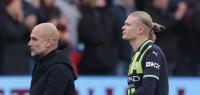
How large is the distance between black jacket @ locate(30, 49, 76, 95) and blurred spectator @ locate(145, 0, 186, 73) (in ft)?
18.8

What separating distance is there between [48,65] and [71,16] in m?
6.10

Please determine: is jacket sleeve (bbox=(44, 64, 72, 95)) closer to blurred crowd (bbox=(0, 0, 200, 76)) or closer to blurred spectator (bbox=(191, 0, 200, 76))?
blurred crowd (bbox=(0, 0, 200, 76))

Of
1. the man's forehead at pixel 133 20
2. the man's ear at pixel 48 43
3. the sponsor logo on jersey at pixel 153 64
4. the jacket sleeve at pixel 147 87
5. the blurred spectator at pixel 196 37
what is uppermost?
the man's forehead at pixel 133 20

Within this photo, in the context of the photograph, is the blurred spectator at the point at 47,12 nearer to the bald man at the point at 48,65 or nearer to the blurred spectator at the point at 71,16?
the blurred spectator at the point at 71,16

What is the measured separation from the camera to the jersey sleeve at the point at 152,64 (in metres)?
7.43

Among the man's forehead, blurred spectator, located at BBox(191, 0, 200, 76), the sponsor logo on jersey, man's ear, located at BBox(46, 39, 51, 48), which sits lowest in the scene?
blurred spectator, located at BBox(191, 0, 200, 76)

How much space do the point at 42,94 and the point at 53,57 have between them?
41 cm

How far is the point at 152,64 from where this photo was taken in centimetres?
746

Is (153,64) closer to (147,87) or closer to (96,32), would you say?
(147,87)

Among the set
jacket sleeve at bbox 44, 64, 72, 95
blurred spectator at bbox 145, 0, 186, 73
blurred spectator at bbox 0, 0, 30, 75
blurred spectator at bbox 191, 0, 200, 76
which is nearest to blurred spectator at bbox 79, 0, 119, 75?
blurred spectator at bbox 145, 0, 186, 73

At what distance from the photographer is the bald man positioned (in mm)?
7668

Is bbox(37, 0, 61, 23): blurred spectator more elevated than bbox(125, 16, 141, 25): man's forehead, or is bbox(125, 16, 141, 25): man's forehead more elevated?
bbox(125, 16, 141, 25): man's forehead

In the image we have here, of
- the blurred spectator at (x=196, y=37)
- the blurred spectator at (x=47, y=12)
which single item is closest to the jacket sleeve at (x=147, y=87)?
the blurred spectator at (x=47, y=12)

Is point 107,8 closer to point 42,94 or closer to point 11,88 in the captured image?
point 11,88
